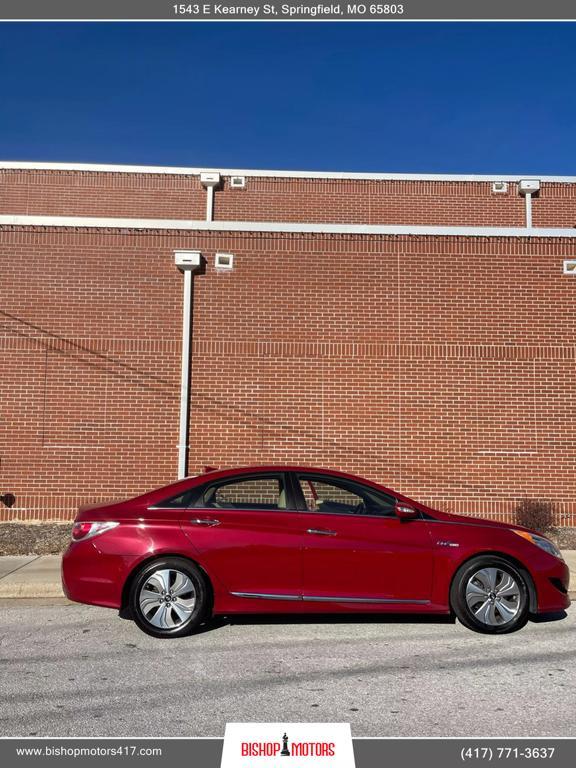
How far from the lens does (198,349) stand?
36.2 feet

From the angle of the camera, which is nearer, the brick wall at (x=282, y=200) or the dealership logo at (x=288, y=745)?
the dealership logo at (x=288, y=745)

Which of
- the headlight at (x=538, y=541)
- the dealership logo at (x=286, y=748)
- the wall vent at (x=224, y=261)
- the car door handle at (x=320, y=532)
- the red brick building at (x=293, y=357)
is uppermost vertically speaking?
the wall vent at (x=224, y=261)

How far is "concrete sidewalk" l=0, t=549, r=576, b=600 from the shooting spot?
23.3 ft

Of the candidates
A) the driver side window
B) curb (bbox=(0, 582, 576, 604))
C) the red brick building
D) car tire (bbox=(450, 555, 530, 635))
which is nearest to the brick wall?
the red brick building

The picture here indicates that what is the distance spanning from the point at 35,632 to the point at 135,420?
5.29 m

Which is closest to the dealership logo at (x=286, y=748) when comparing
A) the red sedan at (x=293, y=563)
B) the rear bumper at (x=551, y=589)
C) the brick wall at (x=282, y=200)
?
the red sedan at (x=293, y=563)

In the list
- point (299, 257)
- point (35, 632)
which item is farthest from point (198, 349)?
point (35, 632)

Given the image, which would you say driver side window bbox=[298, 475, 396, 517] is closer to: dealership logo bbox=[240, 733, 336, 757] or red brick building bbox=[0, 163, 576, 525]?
dealership logo bbox=[240, 733, 336, 757]

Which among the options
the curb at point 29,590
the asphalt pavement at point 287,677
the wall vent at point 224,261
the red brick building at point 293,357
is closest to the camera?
the asphalt pavement at point 287,677

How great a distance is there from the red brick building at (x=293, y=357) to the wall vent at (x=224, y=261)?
0.13m

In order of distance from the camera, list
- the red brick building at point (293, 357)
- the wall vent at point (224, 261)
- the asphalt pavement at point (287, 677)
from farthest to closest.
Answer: the wall vent at point (224, 261)
the red brick building at point (293, 357)
the asphalt pavement at point (287, 677)

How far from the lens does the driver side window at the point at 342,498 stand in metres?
5.82

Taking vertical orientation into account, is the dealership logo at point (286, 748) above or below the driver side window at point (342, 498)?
below

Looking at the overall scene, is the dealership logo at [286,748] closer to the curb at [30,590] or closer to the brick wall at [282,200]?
the curb at [30,590]
